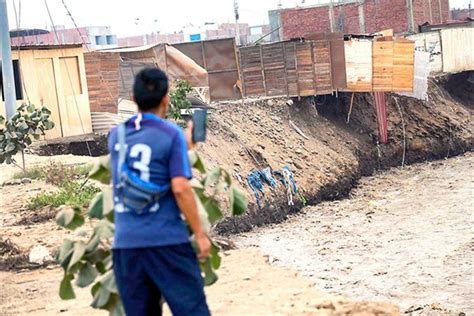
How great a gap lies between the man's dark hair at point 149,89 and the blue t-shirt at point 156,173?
0.37 feet

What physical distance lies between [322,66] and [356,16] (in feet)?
86.9

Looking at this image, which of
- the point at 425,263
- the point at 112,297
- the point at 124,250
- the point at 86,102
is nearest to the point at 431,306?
the point at 425,263

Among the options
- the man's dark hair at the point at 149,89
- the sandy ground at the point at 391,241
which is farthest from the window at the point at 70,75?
the man's dark hair at the point at 149,89

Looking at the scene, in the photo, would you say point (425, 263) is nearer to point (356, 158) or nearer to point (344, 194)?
point (344, 194)

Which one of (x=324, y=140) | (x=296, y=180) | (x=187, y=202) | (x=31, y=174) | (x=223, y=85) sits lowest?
(x=296, y=180)

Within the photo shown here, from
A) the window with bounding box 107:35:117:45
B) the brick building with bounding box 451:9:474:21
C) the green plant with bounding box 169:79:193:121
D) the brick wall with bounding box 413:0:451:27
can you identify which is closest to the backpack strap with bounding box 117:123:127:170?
the green plant with bounding box 169:79:193:121

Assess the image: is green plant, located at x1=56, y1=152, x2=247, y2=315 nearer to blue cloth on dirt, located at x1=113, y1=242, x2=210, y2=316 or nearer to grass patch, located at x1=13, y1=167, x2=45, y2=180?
blue cloth on dirt, located at x1=113, y1=242, x2=210, y2=316

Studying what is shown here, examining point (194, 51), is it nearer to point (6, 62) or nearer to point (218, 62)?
point (218, 62)

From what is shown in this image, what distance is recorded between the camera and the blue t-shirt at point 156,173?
16.4 feet

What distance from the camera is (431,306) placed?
41.5 feet

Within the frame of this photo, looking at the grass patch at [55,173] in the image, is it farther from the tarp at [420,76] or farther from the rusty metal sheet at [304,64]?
the tarp at [420,76]

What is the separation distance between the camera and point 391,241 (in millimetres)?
20297

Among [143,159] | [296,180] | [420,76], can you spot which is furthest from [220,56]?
[143,159]

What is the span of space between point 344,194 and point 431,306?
14275 mm
